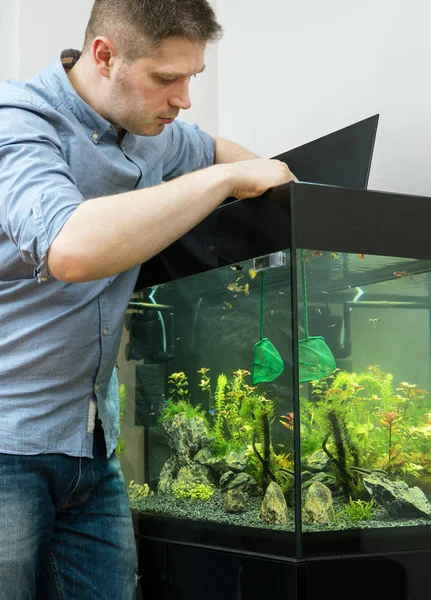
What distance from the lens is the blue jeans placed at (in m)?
1.41

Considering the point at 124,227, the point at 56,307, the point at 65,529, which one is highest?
the point at 124,227

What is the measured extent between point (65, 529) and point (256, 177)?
82cm

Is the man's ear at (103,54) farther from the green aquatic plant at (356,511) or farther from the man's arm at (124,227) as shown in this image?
the green aquatic plant at (356,511)

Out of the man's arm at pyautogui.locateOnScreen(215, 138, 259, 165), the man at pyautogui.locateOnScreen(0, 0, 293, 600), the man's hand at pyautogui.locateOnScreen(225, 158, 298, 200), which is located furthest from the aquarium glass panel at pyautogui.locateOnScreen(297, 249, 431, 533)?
the man's arm at pyautogui.locateOnScreen(215, 138, 259, 165)

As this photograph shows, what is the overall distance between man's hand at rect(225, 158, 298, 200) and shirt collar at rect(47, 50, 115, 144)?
0.31 m

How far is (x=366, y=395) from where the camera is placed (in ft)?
5.17

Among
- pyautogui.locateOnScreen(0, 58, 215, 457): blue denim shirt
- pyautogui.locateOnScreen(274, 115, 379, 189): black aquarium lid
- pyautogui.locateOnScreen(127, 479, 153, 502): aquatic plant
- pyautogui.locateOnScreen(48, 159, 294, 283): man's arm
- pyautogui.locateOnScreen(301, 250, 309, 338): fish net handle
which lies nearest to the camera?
pyautogui.locateOnScreen(48, 159, 294, 283): man's arm

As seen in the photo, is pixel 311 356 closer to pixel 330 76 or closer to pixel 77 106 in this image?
pixel 77 106

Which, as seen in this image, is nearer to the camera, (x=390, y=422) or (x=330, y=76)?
(x=390, y=422)

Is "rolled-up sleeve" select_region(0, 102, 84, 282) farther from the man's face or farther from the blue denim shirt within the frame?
the man's face

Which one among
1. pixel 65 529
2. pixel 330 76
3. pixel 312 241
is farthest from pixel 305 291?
pixel 330 76

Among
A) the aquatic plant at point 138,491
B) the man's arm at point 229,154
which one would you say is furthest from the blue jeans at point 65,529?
the man's arm at point 229,154

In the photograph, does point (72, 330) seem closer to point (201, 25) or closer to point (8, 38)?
point (201, 25)

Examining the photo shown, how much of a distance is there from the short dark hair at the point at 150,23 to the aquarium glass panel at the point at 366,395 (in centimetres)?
48
